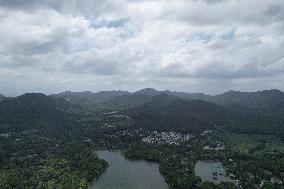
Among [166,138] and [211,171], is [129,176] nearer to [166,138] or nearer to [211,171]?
[211,171]

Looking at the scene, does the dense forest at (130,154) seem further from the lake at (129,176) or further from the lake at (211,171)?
the lake at (129,176)

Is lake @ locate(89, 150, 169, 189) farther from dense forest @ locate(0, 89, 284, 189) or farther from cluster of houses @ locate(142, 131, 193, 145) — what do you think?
cluster of houses @ locate(142, 131, 193, 145)

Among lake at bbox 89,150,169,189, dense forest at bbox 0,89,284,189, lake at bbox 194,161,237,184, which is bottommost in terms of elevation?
lake at bbox 89,150,169,189

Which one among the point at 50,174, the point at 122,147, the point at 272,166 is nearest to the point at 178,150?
the point at 122,147

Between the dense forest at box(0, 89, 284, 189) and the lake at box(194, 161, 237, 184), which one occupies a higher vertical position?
the dense forest at box(0, 89, 284, 189)

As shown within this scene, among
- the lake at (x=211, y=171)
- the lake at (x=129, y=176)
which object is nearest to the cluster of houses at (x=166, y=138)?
the lake at (x=129, y=176)

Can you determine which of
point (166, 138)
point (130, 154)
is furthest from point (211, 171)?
point (166, 138)

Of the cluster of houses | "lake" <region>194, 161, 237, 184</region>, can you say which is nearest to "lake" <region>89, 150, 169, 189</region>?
"lake" <region>194, 161, 237, 184</region>
